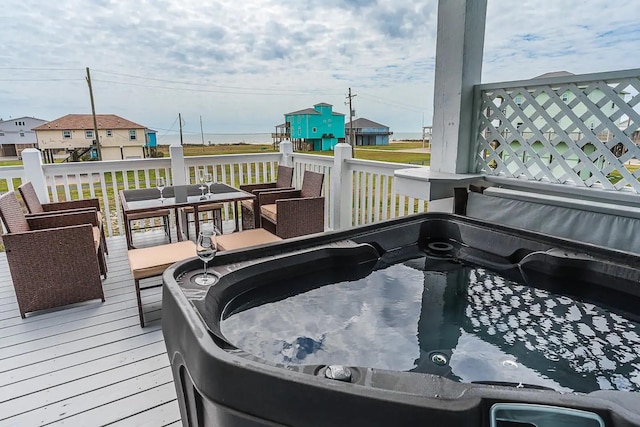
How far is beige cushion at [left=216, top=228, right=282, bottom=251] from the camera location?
3.29m

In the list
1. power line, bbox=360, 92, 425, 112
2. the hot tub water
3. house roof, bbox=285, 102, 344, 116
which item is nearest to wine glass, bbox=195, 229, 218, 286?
the hot tub water

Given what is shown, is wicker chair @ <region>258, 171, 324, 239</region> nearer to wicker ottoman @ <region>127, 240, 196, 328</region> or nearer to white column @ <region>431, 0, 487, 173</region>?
wicker ottoman @ <region>127, 240, 196, 328</region>

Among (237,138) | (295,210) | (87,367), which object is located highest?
(237,138)

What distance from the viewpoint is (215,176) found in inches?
217

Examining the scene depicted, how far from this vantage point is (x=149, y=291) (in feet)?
10.7

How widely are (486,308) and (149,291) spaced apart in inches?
111

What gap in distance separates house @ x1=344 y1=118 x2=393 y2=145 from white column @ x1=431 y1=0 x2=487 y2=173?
554 inches

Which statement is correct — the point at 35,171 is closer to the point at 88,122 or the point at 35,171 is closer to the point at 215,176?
the point at 215,176

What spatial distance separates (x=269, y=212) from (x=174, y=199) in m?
1.08

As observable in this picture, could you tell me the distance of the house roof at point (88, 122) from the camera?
42.6ft

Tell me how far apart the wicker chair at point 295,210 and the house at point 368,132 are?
13241 millimetres

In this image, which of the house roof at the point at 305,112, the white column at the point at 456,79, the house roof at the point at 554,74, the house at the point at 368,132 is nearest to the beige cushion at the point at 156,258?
the white column at the point at 456,79

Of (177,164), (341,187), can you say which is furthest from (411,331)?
(177,164)

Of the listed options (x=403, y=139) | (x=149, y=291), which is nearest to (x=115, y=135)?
(x=403, y=139)
